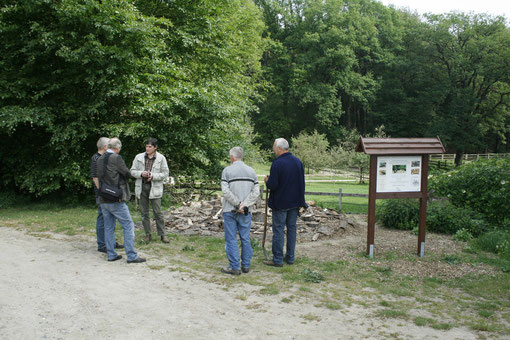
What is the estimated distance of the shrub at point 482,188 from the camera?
10.2m

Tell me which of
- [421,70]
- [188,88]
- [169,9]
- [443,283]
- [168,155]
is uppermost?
[421,70]

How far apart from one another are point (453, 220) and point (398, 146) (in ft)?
11.8

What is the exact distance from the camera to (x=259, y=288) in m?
5.66

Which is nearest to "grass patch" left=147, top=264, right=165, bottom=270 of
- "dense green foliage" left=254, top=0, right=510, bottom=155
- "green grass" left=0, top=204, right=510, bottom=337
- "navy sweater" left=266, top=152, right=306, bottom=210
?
"green grass" left=0, top=204, right=510, bottom=337

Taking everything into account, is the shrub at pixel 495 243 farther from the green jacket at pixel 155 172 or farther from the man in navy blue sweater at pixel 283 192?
the green jacket at pixel 155 172

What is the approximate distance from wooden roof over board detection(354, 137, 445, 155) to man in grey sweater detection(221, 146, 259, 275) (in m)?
2.40

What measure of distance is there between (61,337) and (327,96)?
1834 inches

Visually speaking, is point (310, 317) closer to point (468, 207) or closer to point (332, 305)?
point (332, 305)

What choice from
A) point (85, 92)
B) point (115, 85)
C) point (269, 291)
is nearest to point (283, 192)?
point (269, 291)

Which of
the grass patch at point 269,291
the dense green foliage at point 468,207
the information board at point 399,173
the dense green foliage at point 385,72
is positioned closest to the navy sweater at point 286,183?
the grass patch at point 269,291

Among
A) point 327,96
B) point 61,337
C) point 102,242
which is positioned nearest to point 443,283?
point 61,337

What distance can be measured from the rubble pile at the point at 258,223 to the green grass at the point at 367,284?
115cm

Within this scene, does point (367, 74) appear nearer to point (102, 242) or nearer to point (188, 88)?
point (188, 88)

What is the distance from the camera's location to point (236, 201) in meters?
6.15
